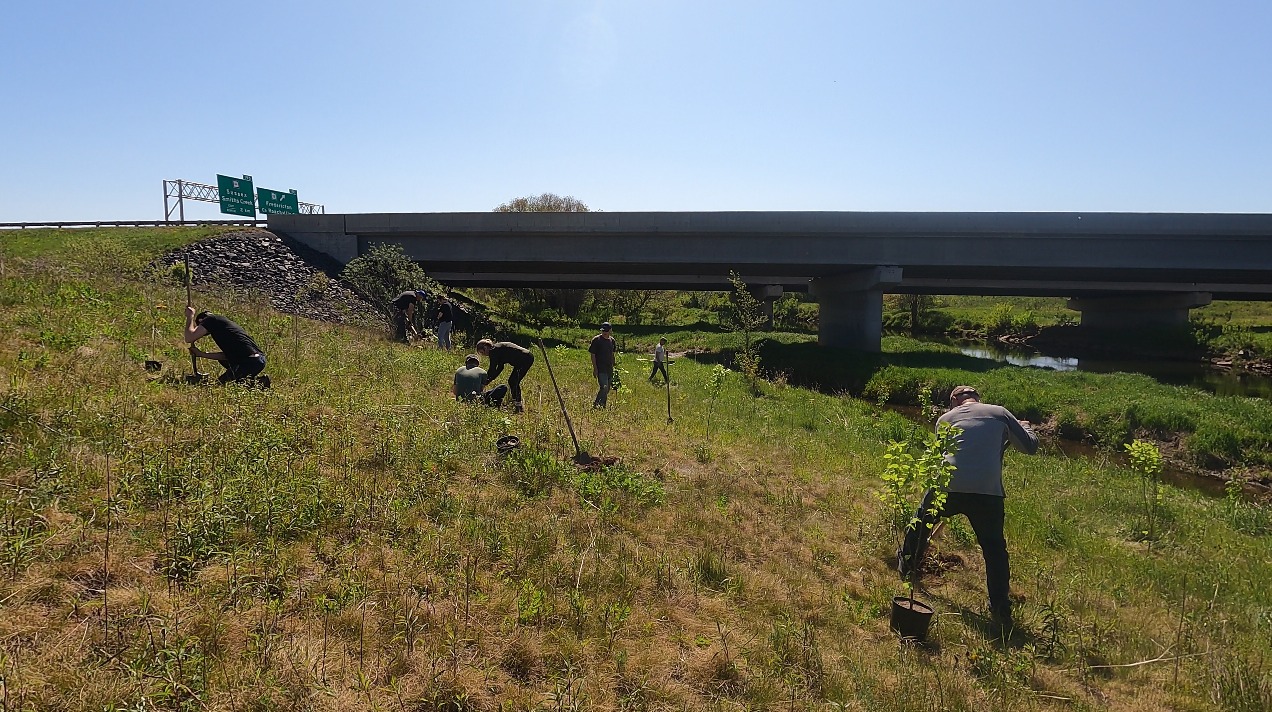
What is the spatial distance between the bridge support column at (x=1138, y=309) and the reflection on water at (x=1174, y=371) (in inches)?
151

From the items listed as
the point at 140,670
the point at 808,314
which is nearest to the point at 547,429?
the point at 140,670

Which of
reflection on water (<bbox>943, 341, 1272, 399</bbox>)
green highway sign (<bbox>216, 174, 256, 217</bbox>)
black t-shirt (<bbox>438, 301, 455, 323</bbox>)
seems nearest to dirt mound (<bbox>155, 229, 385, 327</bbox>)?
black t-shirt (<bbox>438, 301, 455, 323</bbox>)

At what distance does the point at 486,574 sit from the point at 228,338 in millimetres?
5346

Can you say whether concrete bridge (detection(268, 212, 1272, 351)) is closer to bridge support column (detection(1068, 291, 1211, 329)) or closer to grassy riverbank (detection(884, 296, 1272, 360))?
grassy riverbank (detection(884, 296, 1272, 360))

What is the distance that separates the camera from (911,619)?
163 inches

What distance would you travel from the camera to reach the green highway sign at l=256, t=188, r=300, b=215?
2873 cm

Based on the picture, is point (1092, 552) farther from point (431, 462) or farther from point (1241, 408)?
point (1241, 408)

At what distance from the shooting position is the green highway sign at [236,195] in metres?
26.6

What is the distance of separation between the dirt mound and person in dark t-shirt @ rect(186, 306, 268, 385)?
31.9 ft

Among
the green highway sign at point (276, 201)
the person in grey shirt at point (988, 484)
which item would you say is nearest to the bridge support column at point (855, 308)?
the person in grey shirt at point (988, 484)

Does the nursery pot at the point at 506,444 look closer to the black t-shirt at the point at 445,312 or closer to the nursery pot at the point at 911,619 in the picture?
the nursery pot at the point at 911,619

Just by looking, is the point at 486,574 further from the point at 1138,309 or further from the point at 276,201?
the point at 1138,309

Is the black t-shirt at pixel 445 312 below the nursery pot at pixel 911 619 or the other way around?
the other way around

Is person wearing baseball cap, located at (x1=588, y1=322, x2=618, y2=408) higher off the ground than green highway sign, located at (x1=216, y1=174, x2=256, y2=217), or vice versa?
green highway sign, located at (x1=216, y1=174, x2=256, y2=217)
